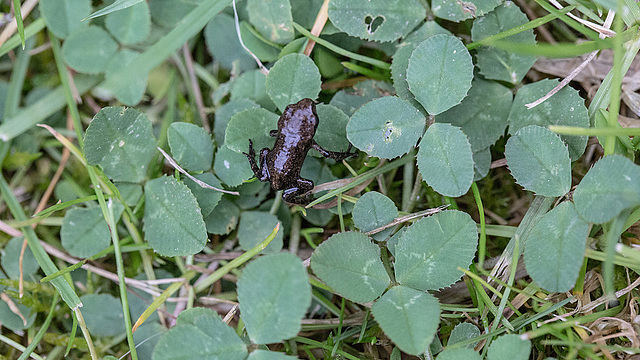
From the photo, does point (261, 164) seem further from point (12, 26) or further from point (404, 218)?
point (12, 26)

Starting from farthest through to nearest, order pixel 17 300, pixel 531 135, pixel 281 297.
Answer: pixel 17 300
pixel 531 135
pixel 281 297

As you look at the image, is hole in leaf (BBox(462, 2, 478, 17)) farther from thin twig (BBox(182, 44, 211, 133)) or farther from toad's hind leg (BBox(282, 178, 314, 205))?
thin twig (BBox(182, 44, 211, 133))

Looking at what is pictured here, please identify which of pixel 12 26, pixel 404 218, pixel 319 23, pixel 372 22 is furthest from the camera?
pixel 12 26

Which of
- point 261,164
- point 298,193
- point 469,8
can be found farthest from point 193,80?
point 469,8

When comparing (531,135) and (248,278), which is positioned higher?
(531,135)

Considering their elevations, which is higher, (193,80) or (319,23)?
(319,23)

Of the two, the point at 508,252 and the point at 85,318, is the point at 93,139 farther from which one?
the point at 508,252

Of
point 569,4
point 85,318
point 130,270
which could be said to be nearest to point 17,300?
point 85,318

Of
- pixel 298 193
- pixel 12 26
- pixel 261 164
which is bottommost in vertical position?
pixel 298 193
